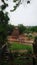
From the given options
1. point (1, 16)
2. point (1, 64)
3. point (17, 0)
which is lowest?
point (1, 64)

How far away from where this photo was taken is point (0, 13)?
1484 mm

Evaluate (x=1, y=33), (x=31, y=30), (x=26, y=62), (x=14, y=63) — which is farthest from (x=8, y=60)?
(x=31, y=30)

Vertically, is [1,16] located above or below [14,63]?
above

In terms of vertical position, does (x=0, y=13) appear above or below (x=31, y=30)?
above

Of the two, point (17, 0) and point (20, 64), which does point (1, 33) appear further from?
point (20, 64)

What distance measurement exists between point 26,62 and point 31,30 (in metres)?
6.86

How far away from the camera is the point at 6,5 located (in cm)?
141

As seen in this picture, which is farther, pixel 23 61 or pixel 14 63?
pixel 23 61

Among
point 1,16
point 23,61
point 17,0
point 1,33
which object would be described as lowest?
point 23,61

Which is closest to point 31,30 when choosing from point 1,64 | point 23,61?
point 23,61

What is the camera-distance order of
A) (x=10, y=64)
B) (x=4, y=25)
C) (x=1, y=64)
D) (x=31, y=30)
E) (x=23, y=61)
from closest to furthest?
(x=4, y=25), (x=1, y=64), (x=10, y=64), (x=23, y=61), (x=31, y=30)

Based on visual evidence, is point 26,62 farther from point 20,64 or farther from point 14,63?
point 14,63

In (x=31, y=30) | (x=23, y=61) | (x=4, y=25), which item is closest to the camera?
(x=4, y=25)

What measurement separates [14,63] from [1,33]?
673mm
